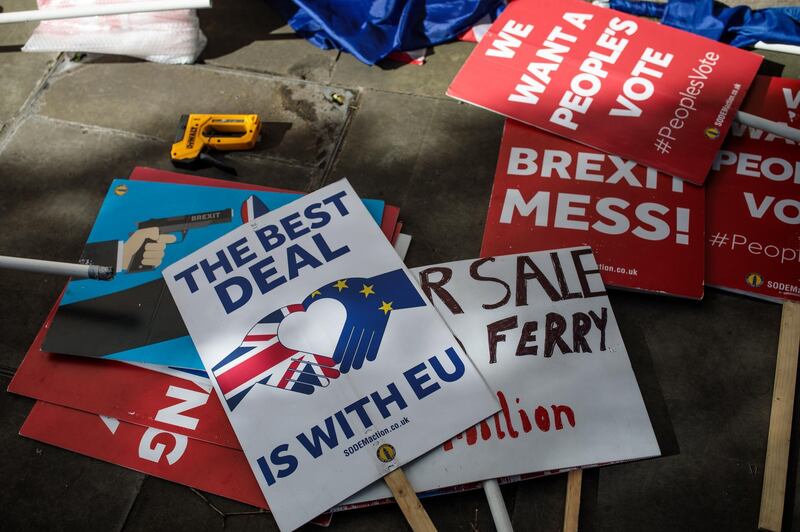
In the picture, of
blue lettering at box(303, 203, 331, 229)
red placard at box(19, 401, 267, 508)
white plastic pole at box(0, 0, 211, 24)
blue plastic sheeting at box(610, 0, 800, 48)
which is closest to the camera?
red placard at box(19, 401, 267, 508)

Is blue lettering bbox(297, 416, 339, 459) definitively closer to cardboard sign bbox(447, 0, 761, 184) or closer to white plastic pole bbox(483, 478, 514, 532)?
white plastic pole bbox(483, 478, 514, 532)

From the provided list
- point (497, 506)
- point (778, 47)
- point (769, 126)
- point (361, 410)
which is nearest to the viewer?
point (497, 506)

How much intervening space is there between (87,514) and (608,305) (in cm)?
136

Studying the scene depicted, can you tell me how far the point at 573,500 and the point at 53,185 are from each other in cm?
175

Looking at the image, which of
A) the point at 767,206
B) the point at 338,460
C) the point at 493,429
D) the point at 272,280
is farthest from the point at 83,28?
the point at 767,206

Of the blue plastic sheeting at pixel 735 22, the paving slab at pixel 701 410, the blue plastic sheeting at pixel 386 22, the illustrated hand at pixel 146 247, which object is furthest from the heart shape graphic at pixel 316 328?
the blue plastic sheeting at pixel 735 22

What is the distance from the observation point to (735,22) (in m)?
2.42

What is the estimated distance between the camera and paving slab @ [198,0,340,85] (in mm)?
2451

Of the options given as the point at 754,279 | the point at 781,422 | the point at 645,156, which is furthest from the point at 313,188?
the point at 781,422

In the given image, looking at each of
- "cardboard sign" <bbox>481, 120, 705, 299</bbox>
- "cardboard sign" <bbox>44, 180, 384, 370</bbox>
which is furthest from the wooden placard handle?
"cardboard sign" <bbox>481, 120, 705, 299</bbox>

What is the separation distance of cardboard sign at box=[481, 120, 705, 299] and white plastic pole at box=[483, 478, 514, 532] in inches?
24.8

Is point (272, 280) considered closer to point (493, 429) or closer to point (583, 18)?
point (493, 429)

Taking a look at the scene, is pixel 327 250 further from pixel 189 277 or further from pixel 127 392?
pixel 127 392

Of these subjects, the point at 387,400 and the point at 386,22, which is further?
the point at 386,22
